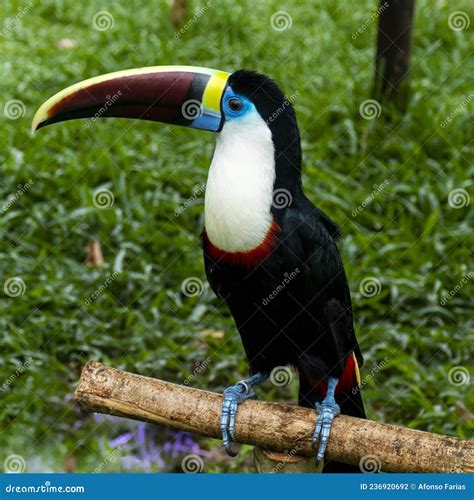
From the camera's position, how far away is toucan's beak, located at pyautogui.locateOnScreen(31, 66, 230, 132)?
292cm

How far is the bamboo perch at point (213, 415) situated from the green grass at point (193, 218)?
983 millimetres

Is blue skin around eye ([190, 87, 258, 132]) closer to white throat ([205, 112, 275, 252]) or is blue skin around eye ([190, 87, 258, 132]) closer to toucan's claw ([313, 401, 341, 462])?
white throat ([205, 112, 275, 252])

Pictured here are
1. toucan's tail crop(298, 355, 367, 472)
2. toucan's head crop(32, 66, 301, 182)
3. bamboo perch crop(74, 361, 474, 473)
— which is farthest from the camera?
toucan's tail crop(298, 355, 367, 472)

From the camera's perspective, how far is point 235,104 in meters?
2.88

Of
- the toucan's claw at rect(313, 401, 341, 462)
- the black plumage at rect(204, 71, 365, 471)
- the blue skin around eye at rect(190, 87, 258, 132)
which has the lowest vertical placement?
the toucan's claw at rect(313, 401, 341, 462)

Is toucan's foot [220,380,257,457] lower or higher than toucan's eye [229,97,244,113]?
lower

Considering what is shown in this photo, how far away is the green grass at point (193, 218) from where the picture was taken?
4066 millimetres

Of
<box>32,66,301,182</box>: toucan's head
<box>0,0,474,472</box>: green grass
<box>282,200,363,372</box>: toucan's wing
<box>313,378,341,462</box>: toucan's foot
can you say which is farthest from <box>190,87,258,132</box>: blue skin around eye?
<box>0,0,474,472</box>: green grass

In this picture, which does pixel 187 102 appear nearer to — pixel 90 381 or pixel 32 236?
Answer: pixel 90 381

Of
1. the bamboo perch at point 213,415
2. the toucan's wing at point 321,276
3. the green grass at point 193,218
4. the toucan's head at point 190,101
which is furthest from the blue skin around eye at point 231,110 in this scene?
the green grass at point 193,218

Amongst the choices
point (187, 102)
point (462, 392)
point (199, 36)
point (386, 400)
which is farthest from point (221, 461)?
point (199, 36)

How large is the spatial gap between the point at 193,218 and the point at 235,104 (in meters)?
2.07

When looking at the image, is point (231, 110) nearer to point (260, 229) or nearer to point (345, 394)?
point (260, 229)

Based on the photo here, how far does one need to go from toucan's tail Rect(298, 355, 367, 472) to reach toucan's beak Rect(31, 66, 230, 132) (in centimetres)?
88
